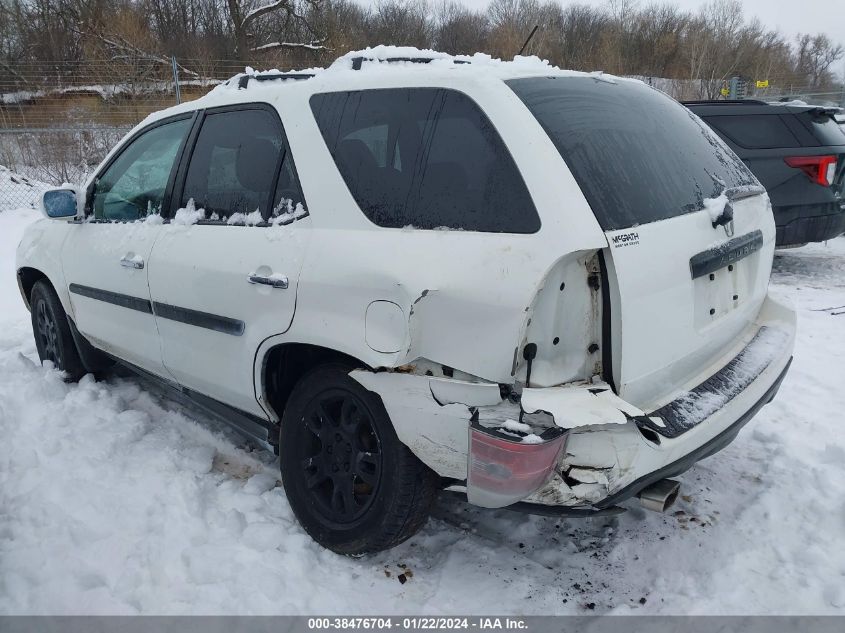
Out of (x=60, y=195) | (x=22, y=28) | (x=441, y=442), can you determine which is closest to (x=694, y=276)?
(x=441, y=442)

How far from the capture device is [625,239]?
6.11ft

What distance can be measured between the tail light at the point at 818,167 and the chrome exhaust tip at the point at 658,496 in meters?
5.55

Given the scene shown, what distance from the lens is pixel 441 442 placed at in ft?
6.54

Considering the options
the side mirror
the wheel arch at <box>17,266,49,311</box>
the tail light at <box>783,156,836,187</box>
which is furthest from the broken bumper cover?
the tail light at <box>783,156,836,187</box>

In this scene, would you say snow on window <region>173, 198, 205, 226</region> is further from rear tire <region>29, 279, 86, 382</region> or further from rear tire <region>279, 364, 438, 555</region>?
rear tire <region>29, 279, 86, 382</region>

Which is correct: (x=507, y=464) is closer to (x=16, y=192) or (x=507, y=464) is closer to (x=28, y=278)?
(x=28, y=278)

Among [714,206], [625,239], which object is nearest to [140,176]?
[625,239]

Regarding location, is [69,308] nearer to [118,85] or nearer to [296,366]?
[296,366]

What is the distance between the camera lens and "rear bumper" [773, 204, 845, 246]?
246 inches

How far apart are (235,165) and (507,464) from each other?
1.85 m

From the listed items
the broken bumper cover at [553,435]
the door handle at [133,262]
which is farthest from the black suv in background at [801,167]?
the door handle at [133,262]

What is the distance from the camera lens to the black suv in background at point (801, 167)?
623 centimetres

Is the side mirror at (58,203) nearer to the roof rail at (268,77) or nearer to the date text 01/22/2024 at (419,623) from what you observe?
the roof rail at (268,77)

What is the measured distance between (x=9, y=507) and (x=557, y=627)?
239 cm
